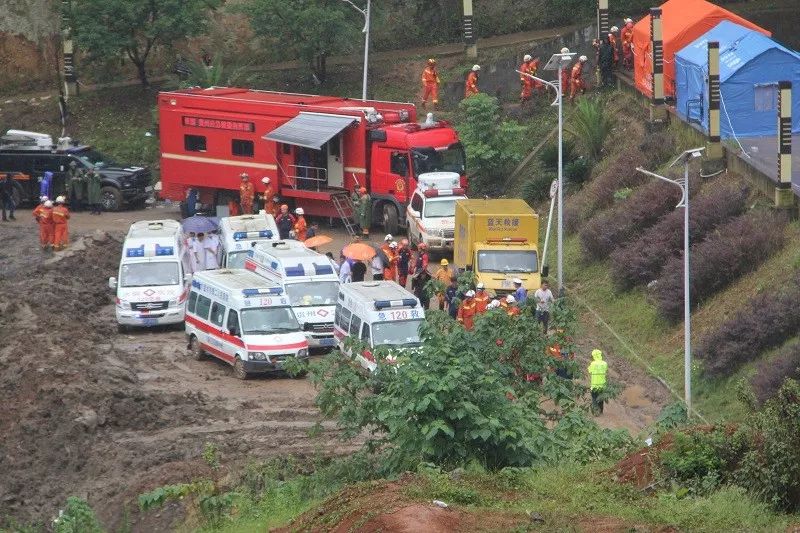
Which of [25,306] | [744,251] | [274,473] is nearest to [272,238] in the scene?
[25,306]

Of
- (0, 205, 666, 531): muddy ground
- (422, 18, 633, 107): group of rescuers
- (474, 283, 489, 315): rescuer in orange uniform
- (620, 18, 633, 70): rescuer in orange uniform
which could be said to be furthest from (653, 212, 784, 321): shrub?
(620, 18, 633, 70): rescuer in orange uniform

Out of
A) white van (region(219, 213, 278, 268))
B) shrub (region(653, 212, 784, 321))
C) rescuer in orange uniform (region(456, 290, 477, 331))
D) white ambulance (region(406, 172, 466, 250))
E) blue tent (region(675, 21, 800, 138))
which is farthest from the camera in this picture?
white ambulance (region(406, 172, 466, 250))

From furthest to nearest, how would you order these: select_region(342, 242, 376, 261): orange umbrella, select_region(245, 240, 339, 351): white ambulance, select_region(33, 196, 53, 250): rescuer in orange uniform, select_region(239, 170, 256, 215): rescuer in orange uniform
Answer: select_region(239, 170, 256, 215): rescuer in orange uniform, select_region(33, 196, 53, 250): rescuer in orange uniform, select_region(342, 242, 376, 261): orange umbrella, select_region(245, 240, 339, 351): white ambulance

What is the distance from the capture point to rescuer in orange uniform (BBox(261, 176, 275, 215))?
135ft

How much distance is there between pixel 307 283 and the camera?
3219cm

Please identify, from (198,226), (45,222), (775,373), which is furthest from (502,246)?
(45,222)

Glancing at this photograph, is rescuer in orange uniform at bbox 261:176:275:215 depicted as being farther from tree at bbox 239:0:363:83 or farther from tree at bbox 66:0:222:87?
tree at bbox 66:0:222:87

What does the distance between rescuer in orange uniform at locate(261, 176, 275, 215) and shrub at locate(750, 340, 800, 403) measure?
1738 centimetres

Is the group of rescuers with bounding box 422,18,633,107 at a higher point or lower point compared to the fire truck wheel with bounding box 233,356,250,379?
higher

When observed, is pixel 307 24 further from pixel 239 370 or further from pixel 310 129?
pixel 239 370

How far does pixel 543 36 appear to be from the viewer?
52812mm

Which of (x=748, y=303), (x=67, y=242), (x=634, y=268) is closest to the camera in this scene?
(x=748, y=303)

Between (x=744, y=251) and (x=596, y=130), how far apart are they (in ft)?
36.0

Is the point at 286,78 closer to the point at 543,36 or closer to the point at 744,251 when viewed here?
the point at 543,36
